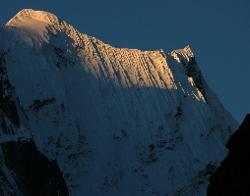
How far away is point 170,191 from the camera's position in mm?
117812

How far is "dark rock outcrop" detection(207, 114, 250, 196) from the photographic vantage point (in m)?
27.7

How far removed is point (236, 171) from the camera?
91.5 ft

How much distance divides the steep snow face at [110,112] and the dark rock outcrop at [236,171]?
81.5 m

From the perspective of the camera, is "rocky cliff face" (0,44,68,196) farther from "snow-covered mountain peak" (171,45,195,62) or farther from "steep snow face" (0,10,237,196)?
"snow-covered mountain peak" (171,45,195,62)

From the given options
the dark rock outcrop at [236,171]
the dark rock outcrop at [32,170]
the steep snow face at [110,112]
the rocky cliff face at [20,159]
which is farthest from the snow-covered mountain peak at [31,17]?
the dark rock outcrop at [236,171]

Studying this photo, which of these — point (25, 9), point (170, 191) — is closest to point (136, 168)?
point (170, 191)

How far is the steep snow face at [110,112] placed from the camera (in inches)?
4660

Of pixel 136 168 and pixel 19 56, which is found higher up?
pixel 19 56

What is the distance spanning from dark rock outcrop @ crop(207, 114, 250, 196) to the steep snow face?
268ft

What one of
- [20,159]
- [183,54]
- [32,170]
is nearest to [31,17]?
[183,54]

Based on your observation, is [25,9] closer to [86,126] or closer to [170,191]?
[86,126]

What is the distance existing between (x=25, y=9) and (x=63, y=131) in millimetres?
21223

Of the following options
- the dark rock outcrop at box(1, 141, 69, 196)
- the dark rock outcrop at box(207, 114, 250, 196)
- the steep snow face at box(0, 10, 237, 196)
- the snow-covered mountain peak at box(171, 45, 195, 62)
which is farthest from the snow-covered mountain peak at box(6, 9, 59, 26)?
the dark rock outcrop at box(207, 114, 250, 196)

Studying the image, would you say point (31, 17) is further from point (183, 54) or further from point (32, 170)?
point (32, 170)
